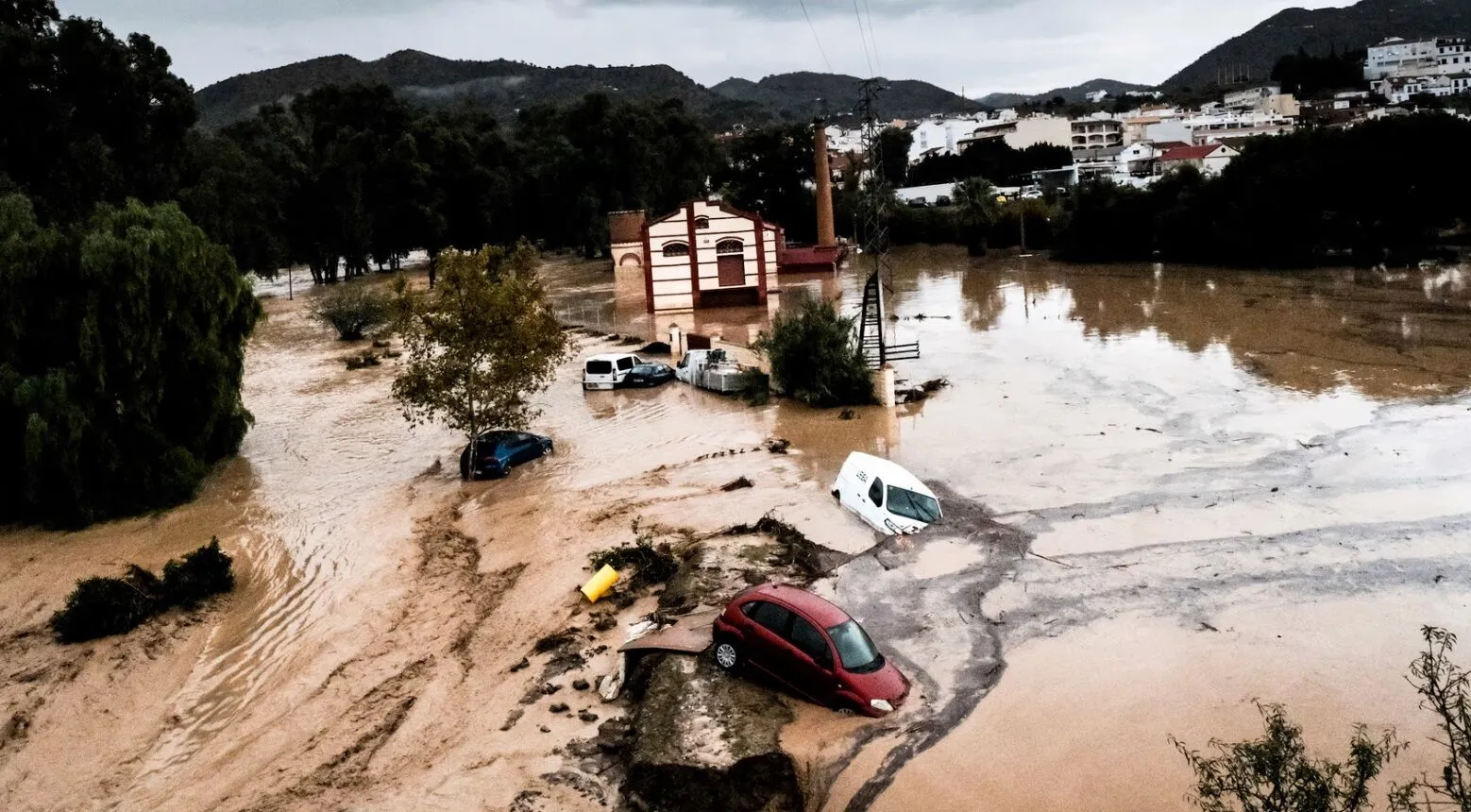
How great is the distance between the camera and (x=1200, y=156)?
96562mm

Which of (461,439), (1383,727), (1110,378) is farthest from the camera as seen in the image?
(1110,378)

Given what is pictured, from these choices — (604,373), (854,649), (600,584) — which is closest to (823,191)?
(604,373)

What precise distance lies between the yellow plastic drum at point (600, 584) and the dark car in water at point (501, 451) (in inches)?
344

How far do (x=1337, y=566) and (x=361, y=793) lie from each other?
13.9 metres

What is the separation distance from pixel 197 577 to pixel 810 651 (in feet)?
40.2

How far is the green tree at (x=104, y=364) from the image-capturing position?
72.1ft

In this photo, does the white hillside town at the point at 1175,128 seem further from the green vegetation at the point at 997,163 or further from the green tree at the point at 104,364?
the green tree at the point at 104,364

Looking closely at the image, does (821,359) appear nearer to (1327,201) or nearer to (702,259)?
(702,259)

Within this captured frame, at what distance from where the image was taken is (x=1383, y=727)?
433 inches

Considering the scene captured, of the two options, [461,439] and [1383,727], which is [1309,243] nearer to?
[461,439]

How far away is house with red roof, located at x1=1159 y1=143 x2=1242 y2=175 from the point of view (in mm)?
93250

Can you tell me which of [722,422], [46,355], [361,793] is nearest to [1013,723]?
[361,793]

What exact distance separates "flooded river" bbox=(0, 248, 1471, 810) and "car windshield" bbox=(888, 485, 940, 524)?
2.94ft

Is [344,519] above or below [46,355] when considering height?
below
